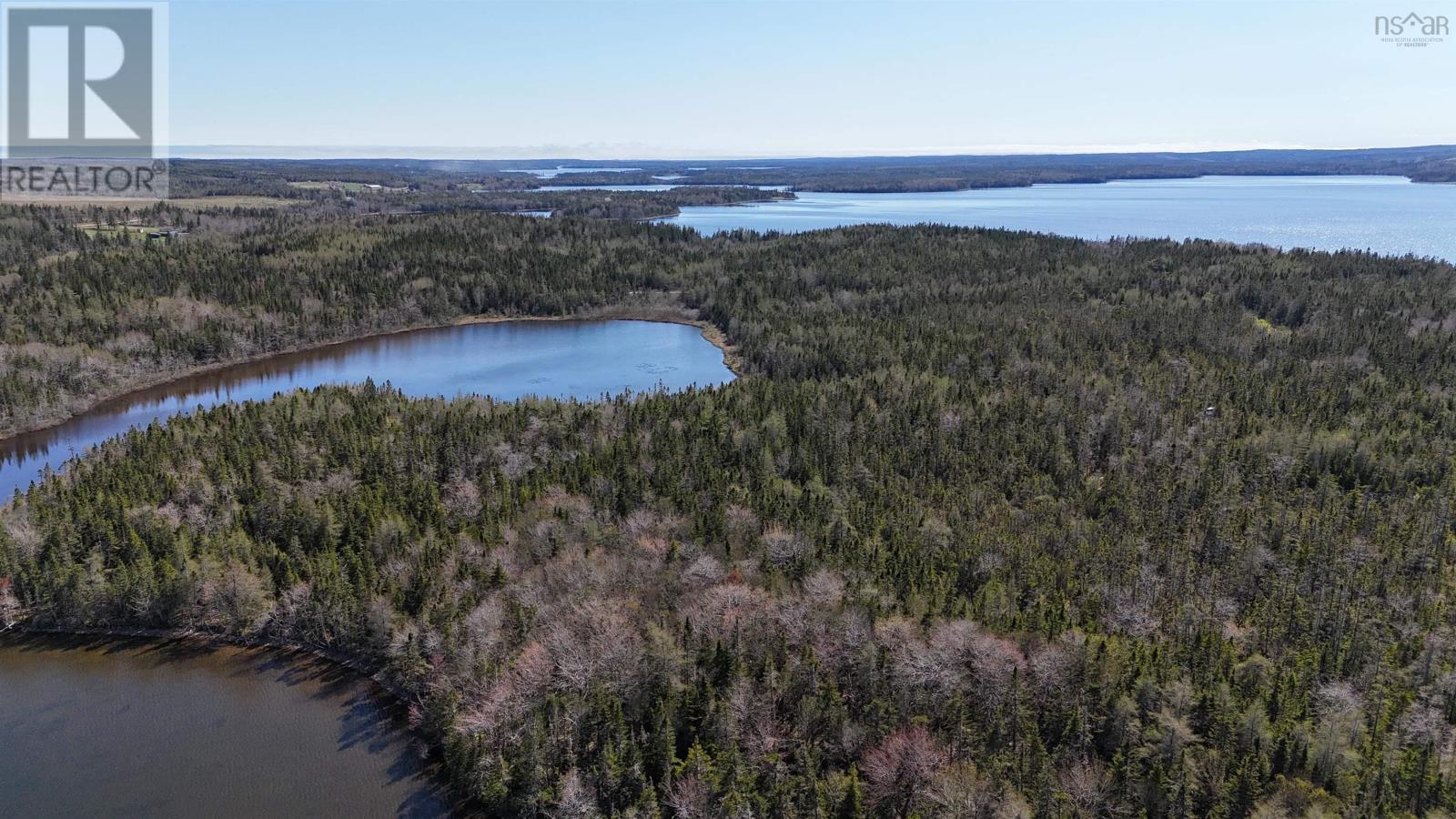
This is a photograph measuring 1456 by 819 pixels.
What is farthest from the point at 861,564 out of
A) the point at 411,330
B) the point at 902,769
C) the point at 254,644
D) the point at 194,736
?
the point at 411,330

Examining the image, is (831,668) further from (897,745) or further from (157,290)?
(157,290)

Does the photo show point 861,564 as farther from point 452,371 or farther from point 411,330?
point 411,330

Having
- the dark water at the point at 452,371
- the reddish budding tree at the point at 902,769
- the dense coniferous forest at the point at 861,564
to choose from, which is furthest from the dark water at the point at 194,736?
the dark water at the point at 452,371

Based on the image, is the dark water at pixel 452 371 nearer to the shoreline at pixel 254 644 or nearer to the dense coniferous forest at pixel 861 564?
the dense coniferous forest at pixel 861 564

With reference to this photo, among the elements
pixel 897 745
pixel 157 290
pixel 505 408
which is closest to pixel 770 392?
pixel 505 408

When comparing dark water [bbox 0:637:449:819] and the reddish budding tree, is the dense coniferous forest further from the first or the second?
dark water [bbox 0:637:449:819]
